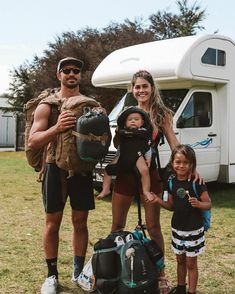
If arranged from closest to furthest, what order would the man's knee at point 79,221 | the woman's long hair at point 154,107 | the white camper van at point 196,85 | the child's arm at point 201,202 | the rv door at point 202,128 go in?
the child's arm at point 201,202, the woman's long hair at point 154,107, the man's knee at point 79,221, the white camper van at point 196,85, the rv door at point 202,128

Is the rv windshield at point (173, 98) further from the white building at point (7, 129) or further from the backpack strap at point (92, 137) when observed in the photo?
the white building at point (7, 129)

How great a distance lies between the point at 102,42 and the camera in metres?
19.0

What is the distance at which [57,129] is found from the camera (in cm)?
365

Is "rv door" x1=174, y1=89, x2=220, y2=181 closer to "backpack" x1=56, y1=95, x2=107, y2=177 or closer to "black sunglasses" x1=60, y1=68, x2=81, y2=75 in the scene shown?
"black sunglasses" x1=60, y1=68, x2=81, y2=75

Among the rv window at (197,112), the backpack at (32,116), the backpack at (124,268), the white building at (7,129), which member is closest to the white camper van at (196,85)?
the rv window at (197,112)

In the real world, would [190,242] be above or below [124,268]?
above

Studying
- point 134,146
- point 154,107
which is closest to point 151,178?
point 134,146

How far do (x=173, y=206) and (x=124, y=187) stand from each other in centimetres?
44

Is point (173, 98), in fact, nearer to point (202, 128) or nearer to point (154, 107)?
point (202, 128)

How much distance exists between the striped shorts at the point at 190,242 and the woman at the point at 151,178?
27cm

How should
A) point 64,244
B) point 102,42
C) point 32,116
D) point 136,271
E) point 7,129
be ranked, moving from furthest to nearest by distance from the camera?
point 7,129, point 102,42, point 64,244, point 32,116, point 136,271

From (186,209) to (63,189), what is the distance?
1066 millimetres


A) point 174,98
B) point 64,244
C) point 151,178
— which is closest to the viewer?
point 151,178

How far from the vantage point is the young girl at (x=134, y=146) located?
12.2ft
